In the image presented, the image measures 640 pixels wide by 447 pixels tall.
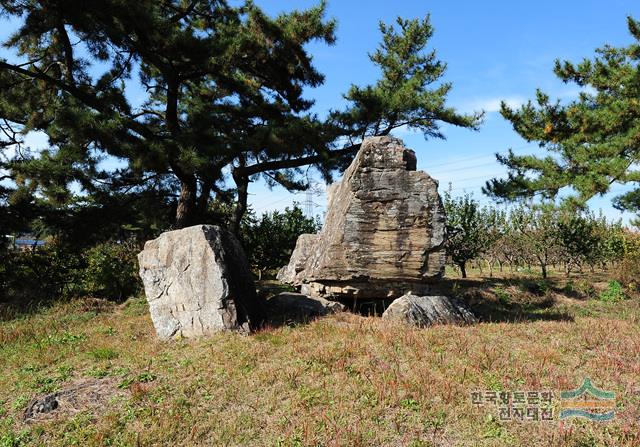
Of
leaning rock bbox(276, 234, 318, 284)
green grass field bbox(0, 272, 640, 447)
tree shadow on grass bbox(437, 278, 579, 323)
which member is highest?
leaning rock bbox(276, 234, 318, 284)

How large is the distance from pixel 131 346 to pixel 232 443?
3852 millimetres

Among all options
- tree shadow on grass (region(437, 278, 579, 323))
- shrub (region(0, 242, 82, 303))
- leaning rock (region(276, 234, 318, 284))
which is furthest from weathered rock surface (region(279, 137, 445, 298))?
shrub (region(0, 242, 82, 303))

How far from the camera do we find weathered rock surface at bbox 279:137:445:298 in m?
9.06

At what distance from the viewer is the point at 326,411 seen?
16.0 feet

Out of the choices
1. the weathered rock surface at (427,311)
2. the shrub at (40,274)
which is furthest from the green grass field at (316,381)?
the shrub at (40,274)

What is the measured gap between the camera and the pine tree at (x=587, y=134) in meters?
13.0

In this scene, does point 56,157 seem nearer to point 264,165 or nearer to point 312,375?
point 264,165

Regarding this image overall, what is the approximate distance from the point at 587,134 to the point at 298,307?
38.5ft

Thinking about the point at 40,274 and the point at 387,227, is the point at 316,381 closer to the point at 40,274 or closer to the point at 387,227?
the point at 387,227

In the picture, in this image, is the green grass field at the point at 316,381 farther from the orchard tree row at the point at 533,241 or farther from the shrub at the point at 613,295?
the orchard tree row at the point at 533,241

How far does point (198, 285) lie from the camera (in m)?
7.80

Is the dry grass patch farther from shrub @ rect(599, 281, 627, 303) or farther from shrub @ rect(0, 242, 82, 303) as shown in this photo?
shrub @ rect(599, 281, 627, 303)

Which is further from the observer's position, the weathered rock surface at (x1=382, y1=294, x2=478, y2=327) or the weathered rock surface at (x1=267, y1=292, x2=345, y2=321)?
the weathered rock surface at (x1=267, y1=292, x2=345, y2=321)

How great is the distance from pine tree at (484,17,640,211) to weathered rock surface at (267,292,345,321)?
27.7 feet
